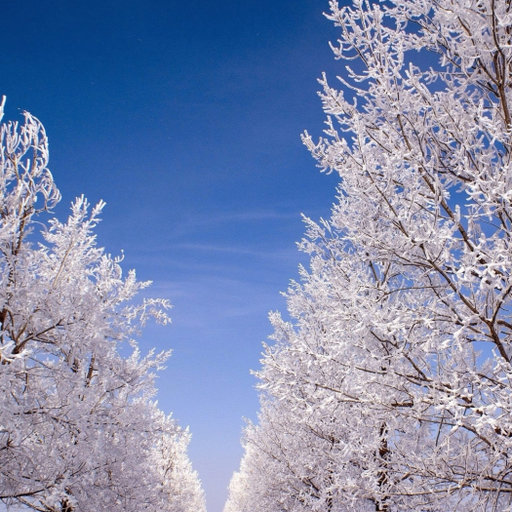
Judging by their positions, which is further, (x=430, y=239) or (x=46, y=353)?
(x=46, y=353)

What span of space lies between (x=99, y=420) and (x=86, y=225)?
10.1ft

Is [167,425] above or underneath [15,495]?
above

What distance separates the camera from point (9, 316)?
576 centimetres

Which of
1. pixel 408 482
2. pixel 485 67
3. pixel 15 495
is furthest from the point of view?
pixel 15 495

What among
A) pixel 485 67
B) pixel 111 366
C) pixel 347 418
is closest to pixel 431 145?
pixel 485 67

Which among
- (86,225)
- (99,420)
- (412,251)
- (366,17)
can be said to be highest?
(366,17)

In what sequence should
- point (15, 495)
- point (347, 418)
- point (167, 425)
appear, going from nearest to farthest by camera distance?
point (15, 495), point (347, 418), point (167, 425)

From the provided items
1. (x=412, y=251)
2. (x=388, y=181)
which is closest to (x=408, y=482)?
(x=412, y=251)

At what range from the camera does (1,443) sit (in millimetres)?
5297

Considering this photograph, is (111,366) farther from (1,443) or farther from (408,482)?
(408,482)

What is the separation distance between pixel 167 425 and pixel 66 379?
4888 millimetres

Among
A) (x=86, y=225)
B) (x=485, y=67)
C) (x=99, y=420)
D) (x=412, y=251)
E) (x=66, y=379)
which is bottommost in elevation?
(x=99, y=420)

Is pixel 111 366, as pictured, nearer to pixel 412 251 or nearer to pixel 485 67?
pixel 412 251

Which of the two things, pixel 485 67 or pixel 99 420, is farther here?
pixel 99 420
